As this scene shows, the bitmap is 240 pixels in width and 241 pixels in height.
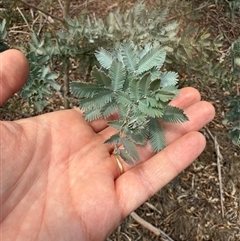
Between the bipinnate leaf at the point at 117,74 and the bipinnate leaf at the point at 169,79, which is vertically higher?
the bipinnate leaf at the point at 117,74

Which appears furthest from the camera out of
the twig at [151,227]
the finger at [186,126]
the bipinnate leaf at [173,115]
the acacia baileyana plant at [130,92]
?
the twig at [151,227]

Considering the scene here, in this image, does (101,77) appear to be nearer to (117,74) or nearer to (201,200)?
(117,74)

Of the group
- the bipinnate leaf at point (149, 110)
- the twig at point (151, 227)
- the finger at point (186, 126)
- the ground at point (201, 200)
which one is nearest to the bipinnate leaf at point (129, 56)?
the bipinnate leaf at point (149, 110)

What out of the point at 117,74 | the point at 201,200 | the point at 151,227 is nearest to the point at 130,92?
the point at 117,74

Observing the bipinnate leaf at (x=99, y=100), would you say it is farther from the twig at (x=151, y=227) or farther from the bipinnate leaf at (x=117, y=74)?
the twig at (x=151, y=227)

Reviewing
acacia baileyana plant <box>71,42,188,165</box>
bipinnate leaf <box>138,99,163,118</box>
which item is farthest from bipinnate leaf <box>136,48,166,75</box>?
bipinnate leaf <box>138,99,163,118</box>

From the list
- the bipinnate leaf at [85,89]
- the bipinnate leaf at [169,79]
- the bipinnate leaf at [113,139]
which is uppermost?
the bipinnate leaf at [85,89]

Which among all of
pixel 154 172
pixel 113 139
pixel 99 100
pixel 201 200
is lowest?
pixel 201 200

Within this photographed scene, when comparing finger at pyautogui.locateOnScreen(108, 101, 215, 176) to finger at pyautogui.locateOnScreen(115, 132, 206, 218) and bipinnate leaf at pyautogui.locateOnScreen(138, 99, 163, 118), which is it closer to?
finger at pyautogui.locateOnScreen(115, 132, 206, 218)
